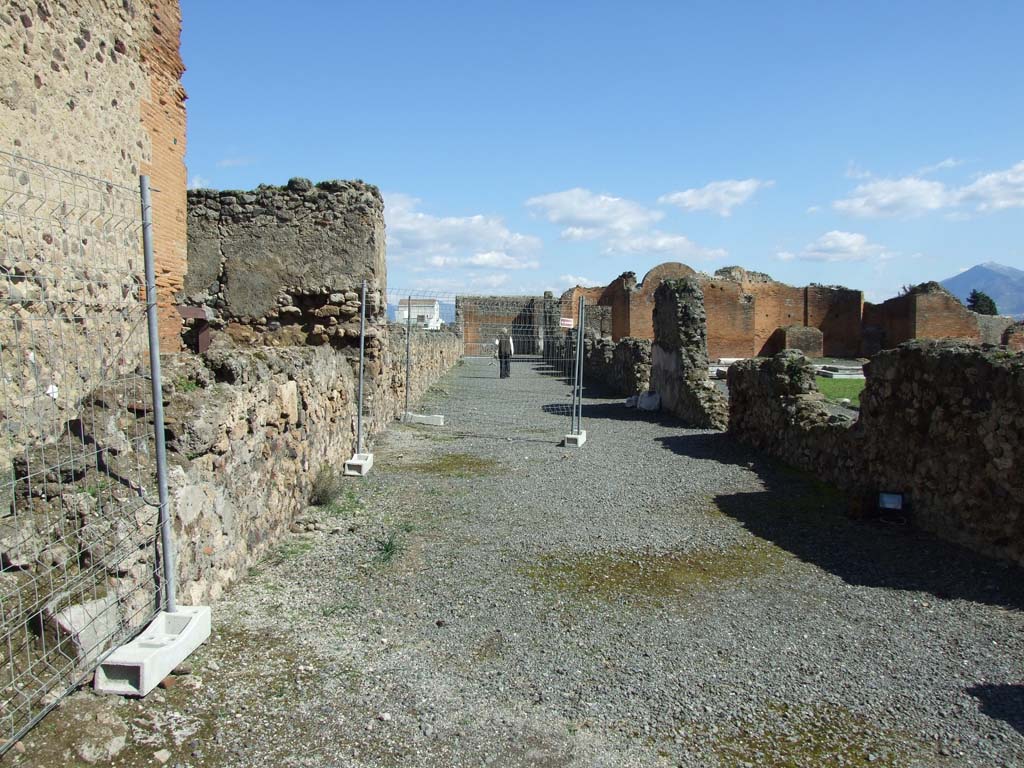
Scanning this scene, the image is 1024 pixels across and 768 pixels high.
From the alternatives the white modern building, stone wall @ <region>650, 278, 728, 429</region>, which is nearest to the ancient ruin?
stone wall @ <region>650, 278, 728, 429</region>

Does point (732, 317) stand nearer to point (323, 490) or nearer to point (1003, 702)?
point (323, 490)

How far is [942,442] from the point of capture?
6.46 meters

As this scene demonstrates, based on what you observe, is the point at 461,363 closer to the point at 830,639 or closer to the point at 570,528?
the point at 570,528

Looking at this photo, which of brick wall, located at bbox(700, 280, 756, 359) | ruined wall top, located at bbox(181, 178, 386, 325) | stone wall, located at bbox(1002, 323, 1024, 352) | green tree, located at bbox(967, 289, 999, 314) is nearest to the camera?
ruined wall top, located at bbox(181, 178, 386, 325)

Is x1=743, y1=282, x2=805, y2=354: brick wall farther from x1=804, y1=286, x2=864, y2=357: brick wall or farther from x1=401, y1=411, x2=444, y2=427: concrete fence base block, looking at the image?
x1=401, y1=411, x2=444, y2=427: concrete fence base block

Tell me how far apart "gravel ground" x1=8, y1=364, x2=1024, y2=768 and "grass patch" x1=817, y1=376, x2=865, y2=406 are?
1061 centimetres

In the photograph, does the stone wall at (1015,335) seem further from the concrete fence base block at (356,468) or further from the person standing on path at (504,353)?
the concrete fence base block at (356,468)

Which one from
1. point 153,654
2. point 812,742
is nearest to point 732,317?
point 812,742

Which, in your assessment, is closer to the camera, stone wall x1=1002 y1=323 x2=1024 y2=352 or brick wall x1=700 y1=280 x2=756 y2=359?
stone wall x1=1002 y1=323 x2=1024 y2=352

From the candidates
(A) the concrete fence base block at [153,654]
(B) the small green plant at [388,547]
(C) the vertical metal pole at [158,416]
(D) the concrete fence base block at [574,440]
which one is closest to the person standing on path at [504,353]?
(D) the concrete fence base block at [574,440]

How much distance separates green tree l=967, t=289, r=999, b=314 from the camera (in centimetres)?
4530

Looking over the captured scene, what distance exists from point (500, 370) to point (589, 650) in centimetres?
2194

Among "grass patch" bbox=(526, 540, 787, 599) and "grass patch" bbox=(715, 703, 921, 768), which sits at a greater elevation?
"grass patch" bbox=(526, 540, 787, 599)

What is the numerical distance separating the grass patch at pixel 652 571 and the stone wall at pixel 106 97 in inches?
193
